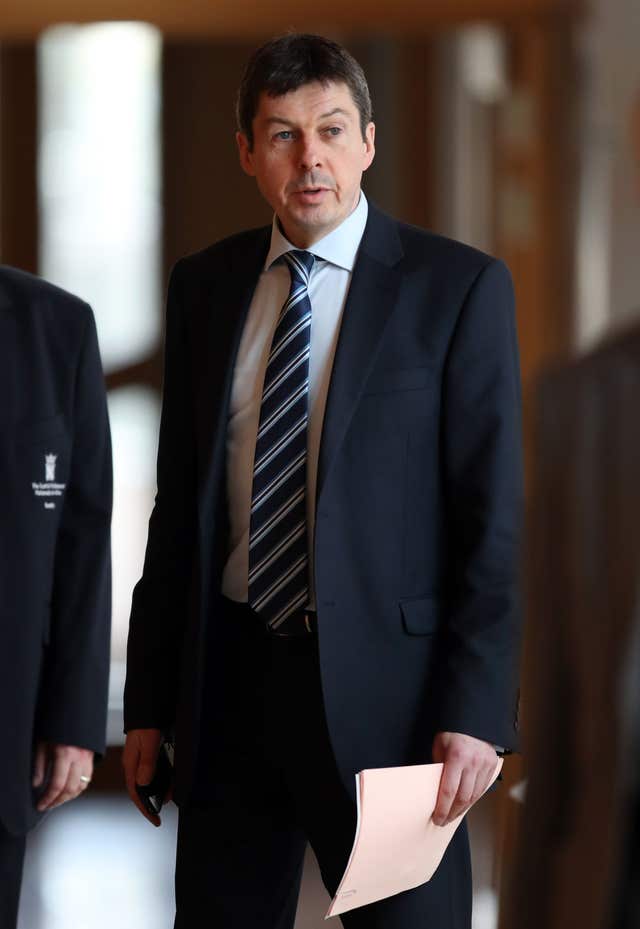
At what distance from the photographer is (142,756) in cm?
203

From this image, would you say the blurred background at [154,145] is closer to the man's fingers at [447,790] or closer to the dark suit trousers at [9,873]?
the dark suit trousers at [9,873]

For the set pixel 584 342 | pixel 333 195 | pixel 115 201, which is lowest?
pixel 584 342

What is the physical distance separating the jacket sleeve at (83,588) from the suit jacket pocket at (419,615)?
457 millimetres

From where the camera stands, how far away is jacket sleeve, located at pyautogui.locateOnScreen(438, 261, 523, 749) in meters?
1.81

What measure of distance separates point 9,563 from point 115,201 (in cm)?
438

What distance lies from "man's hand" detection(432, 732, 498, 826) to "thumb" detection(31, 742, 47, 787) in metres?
0.57

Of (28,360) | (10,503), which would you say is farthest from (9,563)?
(28,360)

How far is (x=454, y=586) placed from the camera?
186cm

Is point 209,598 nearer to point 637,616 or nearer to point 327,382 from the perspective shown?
point 327,382

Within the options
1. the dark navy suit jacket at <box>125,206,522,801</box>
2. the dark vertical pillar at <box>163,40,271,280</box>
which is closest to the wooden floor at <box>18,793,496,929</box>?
the dark navy suit jacket at <box>125,206,522,801</box>

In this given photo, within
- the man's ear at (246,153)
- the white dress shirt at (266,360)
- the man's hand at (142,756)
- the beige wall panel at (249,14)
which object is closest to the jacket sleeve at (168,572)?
the man's hand at (142,756)

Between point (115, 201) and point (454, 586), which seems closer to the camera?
point (454, 586)

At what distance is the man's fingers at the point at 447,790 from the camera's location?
1773 mm

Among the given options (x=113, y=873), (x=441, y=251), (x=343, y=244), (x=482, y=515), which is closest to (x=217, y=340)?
(x=343, y=244)
